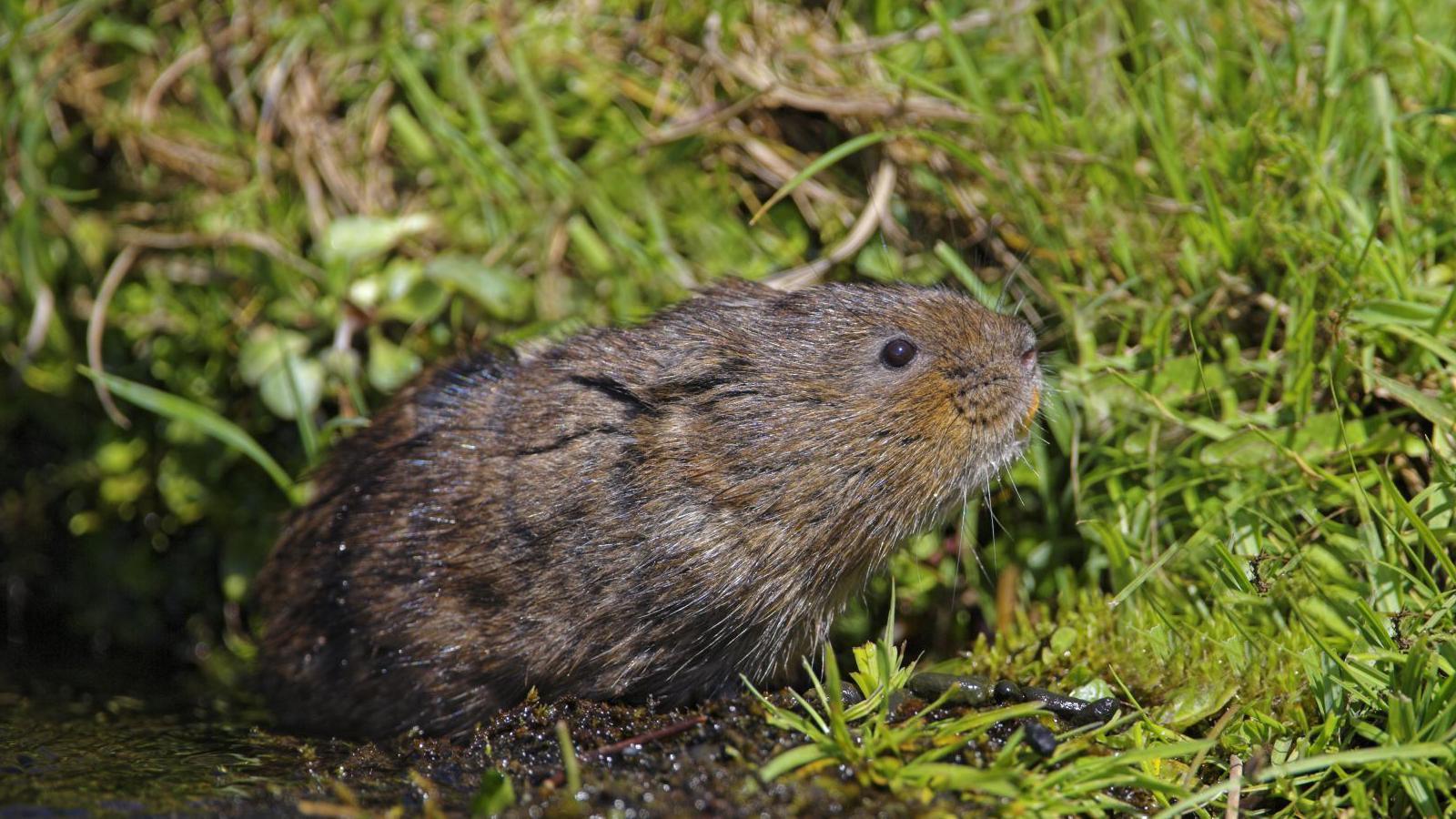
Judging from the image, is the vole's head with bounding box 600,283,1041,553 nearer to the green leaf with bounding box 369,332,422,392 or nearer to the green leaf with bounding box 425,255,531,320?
the green leaf with bounding box 425,255,531,320

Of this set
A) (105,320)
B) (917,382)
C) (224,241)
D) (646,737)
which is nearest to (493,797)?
(646,737)

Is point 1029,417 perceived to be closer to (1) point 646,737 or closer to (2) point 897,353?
(2) point 897,353

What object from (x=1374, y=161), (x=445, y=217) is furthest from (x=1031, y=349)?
(x=445, y=217)

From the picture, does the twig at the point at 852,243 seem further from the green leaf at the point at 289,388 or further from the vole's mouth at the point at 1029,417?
the green leaf at the point at 289,388

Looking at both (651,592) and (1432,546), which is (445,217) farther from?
(1432,546)

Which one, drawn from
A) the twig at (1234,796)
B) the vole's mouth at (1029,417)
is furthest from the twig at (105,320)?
the twig at (1234,796)

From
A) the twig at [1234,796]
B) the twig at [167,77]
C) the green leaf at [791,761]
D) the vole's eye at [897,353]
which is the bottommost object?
the twig at [1234,796]
